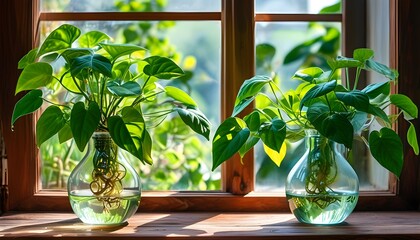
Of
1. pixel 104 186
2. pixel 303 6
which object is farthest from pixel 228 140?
pixel 303 6

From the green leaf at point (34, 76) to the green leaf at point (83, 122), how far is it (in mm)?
130

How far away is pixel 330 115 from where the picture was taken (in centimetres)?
136

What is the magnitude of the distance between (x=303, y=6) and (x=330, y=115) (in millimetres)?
515

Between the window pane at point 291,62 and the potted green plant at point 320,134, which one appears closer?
the potted green plant at point 320,134

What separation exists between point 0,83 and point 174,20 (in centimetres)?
49

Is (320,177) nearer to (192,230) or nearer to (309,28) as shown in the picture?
(192,230)

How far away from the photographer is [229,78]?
1694mm

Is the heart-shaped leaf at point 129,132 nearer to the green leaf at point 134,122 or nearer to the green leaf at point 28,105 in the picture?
the green leaf at point 134,122

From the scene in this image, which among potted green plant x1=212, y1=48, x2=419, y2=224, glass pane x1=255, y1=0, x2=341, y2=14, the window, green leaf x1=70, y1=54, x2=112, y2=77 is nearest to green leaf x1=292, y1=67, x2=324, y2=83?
potted green plant x1=212, y1=48, x2=419, y2=224

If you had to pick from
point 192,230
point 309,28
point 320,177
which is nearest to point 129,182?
point 192,230

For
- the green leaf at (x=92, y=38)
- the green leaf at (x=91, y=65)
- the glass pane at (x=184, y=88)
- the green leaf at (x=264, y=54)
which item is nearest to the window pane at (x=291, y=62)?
the green leaf at (x=264, y=54)

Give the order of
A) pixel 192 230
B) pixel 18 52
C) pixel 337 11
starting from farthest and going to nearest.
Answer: pixel 337 11 < pixel 18 52 < pixel 192 230

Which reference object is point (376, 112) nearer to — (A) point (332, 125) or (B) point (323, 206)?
(A) point (332, 125)

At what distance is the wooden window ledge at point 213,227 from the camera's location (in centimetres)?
136
